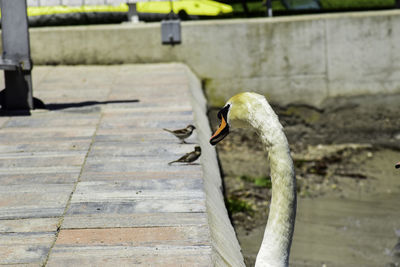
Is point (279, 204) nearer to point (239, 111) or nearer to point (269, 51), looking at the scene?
point (239, 111)

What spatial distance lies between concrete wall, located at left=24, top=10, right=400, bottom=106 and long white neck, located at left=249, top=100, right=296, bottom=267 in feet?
24.3

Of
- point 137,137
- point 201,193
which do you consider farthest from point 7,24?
point 201,193

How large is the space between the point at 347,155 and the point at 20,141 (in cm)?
579

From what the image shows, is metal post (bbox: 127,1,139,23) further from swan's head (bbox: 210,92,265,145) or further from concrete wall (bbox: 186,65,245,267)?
swan's head (bbox: 210,92,265,145)

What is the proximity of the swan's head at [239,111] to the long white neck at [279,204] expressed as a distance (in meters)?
0.22

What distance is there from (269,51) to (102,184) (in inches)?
245

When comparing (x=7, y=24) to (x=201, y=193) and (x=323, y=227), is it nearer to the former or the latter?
(x=201, y=193)

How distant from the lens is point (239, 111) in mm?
4469

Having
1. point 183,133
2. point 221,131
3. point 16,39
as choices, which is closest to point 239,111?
point 221,131

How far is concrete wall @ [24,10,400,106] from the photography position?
37.4ft

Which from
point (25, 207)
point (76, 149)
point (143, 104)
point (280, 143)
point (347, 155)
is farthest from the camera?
point (347, 155)

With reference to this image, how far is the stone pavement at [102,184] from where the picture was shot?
4582 millimetres

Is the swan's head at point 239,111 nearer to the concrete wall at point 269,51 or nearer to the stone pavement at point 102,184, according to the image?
the stone pavement at point 102,184

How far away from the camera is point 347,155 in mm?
10898
